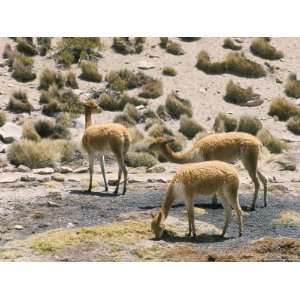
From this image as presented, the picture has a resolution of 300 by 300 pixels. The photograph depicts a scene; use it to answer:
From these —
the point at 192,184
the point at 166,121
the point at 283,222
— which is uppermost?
the point at 192,184

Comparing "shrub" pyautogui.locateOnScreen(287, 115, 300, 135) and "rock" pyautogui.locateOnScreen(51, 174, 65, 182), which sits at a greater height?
"rock" pyautogui.locateOnScreen(51, 174, 65, 182)

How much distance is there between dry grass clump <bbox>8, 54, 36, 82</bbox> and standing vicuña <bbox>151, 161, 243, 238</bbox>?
1710cm

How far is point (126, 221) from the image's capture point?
13.3 m

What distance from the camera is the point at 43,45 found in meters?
30.8

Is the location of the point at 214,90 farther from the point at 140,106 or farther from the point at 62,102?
the point at 62,102

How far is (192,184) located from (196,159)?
2813mm

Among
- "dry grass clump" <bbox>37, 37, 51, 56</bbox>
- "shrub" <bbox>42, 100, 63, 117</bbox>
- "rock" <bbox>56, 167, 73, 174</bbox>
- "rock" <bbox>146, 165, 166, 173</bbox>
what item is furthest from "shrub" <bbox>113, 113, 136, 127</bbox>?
"dry grass clump" <bbox>37, 37, 51, 56</bbox>

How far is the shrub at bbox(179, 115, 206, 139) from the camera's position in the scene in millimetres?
24359

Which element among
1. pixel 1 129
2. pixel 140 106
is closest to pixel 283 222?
pixel 1 129

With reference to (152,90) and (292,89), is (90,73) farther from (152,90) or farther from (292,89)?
(292,89)

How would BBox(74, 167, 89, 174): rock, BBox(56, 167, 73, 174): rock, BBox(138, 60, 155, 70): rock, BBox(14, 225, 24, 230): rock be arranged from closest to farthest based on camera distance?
BBox(14, 225, 24, 230): rock → BBox(56, 167, 73, 174): rock → BBox(74, 167, 89, 174): rock → BBox(138, 60, 155, 70): rock

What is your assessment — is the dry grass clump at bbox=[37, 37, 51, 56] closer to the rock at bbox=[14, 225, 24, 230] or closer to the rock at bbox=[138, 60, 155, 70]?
the rock at bbox=[138, 60, 155, 70]

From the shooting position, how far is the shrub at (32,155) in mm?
19469

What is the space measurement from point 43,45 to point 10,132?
9.20 metres
